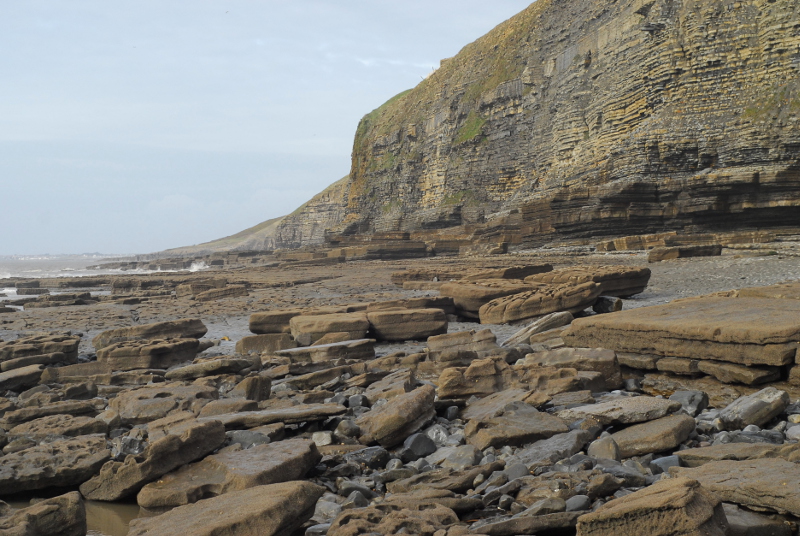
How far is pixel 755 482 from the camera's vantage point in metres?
2.50

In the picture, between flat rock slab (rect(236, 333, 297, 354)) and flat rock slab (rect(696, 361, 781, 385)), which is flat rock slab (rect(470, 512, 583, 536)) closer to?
flat rock slab (rect(696, 361, 781, 385))

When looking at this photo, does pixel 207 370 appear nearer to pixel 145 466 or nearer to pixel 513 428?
pixel 145 466

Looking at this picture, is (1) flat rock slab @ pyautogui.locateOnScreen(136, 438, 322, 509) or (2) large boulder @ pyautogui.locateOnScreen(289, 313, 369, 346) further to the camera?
(2) large boulder @ pyautogui.locateOnScreen(289, 313, 369, 346)

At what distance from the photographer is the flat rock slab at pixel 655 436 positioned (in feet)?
11.2

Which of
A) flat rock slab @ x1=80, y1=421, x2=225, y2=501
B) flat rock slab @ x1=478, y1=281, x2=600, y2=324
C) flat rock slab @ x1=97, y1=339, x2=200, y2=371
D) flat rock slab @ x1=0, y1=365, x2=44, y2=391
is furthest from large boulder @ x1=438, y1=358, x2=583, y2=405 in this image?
flat rock slab @ x1=0, y1=365, x2=44, y2=391

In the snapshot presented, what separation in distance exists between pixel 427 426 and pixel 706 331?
268cm

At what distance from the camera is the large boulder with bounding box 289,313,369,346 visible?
26.2 feet

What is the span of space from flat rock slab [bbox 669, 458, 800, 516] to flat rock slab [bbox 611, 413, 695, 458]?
53 centimetres

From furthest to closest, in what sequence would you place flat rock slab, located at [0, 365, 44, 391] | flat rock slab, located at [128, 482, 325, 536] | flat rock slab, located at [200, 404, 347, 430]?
flat rock slab, located at [0, 365, 44, 391] < flat rock slab, located at [200, 404, 347, 430] < flat rock slab, located at [128, 482, 325, 536]

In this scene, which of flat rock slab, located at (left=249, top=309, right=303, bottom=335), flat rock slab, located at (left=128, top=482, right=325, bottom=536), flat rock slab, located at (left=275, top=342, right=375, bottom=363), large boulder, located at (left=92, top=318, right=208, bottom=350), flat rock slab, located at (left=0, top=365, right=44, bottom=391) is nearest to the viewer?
flat rock slab, located at (left=128, top=482, right=325, bottom=536)

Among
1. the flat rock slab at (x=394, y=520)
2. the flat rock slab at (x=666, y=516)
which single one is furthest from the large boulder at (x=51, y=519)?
the flat rock slab at (x=666, y=516)

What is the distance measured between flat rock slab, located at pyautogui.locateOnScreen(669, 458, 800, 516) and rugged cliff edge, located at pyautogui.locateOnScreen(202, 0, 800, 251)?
23.0m

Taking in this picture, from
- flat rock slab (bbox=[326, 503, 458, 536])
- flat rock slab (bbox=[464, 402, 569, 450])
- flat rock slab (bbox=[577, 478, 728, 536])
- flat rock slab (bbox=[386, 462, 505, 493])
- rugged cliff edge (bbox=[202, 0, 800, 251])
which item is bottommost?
flat rock slab (bbox=[386, 462, 505, 493])

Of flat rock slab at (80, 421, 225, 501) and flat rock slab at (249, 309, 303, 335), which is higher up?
flat rock slab at (249, 309, 303, 335)
